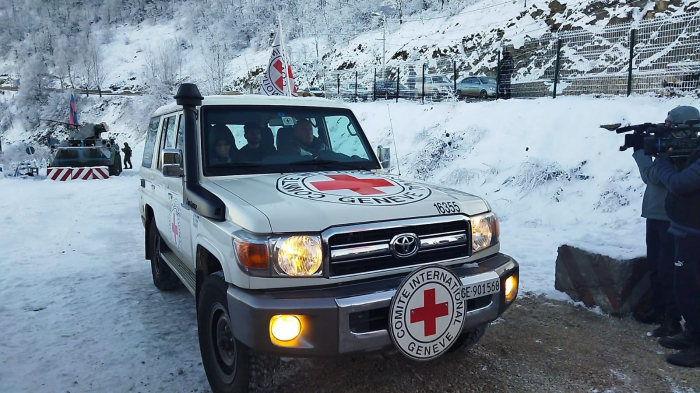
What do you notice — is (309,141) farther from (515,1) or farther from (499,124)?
(515,1)

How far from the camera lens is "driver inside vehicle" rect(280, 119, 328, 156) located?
3.87 metres

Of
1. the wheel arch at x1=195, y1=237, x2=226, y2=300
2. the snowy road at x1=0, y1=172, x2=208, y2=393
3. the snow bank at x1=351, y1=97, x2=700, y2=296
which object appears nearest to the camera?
the wheel arch at x1=195, y1=237, x2=226, y2=300

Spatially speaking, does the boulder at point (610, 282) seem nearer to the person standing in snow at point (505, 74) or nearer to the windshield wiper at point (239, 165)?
the windshield wiper at point (239, 165)

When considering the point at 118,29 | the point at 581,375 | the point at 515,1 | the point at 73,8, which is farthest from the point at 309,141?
the point at 73,8

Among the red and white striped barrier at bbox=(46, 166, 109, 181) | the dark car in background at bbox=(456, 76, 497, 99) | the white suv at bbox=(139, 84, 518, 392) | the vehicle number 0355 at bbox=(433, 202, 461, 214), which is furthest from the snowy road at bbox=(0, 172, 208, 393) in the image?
the dark car in background at bbox=(456, 76, 497, 99)

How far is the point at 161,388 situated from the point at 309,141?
6.87ft

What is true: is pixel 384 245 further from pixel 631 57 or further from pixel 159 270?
pixel 631 57

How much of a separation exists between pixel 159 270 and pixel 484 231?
3585 mm

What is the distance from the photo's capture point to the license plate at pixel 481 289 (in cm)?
276

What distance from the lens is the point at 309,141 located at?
3969 millimetres

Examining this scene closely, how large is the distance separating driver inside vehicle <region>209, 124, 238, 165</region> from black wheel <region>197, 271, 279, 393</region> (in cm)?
105

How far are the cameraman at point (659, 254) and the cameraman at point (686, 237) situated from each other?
0.31 meters

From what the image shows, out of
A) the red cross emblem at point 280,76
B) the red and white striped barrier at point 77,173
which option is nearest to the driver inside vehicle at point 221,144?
the red cross emblem at point 280,76

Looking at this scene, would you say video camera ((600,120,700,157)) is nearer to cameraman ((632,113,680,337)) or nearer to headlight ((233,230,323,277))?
cameraman ((632,113,680,337))
